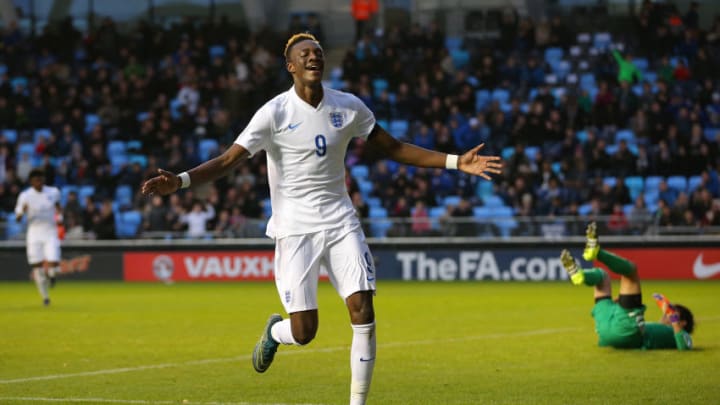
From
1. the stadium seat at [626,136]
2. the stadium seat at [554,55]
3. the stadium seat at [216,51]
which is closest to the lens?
the stadium seat at [626,136]

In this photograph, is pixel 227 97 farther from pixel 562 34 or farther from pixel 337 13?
pixel 562 34

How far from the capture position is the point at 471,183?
30.2m

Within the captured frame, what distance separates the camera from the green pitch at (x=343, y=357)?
976cm

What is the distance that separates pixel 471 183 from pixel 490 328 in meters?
14.3

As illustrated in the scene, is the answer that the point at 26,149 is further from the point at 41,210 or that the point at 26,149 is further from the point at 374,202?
the point at 41,210

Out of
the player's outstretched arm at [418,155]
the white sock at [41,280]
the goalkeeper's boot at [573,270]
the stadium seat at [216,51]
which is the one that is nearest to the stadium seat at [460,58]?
the stadium seat at [216,51]

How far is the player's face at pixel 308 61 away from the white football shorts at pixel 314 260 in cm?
104

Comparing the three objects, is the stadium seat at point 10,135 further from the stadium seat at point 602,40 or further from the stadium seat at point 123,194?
the stadium seat at point 602,40

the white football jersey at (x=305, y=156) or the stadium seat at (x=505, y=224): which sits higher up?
the white football jersey at (x=305, y=156)

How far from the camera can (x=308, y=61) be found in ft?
27.2

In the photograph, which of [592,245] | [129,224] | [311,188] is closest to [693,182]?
[129,224]

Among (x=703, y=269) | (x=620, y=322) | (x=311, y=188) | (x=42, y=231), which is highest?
(x=311, y=188)

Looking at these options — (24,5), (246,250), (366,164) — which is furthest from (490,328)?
(24,5)

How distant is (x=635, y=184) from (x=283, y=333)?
22123mm
